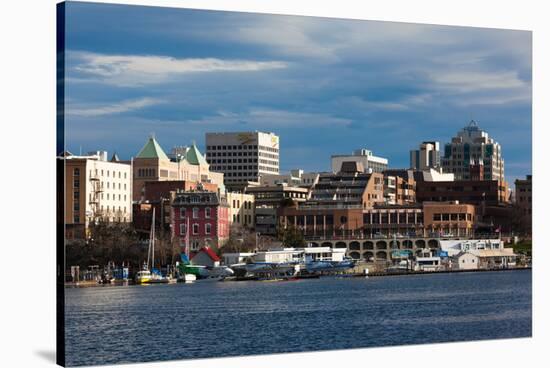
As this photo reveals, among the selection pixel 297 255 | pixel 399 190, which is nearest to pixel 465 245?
pixel 297 255

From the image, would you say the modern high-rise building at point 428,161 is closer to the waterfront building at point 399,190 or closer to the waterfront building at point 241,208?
the waterfront building at point 399,190

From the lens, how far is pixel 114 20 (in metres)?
24.3

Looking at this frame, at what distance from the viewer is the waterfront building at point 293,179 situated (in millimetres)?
70688

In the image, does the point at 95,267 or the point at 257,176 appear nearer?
the point at 95,267

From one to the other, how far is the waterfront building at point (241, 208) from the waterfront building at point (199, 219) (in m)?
1.45

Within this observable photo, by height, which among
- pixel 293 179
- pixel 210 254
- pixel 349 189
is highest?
pixel 293 179

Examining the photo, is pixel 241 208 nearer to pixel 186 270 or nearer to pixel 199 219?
pixel 199 219

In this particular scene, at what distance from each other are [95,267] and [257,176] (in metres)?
26.2

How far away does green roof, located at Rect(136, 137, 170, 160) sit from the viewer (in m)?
44.6

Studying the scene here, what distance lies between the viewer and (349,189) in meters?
71.9

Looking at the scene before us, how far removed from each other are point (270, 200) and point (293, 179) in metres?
2.78

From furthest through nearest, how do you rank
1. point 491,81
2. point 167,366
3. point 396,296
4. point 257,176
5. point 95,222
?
point 257,176 < point 95,222 < point 396,296 < point 491,81 < point 167,366

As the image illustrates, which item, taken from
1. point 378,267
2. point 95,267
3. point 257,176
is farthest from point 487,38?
point 257,176

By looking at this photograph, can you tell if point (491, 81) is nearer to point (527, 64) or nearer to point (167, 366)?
point (527, 64)
